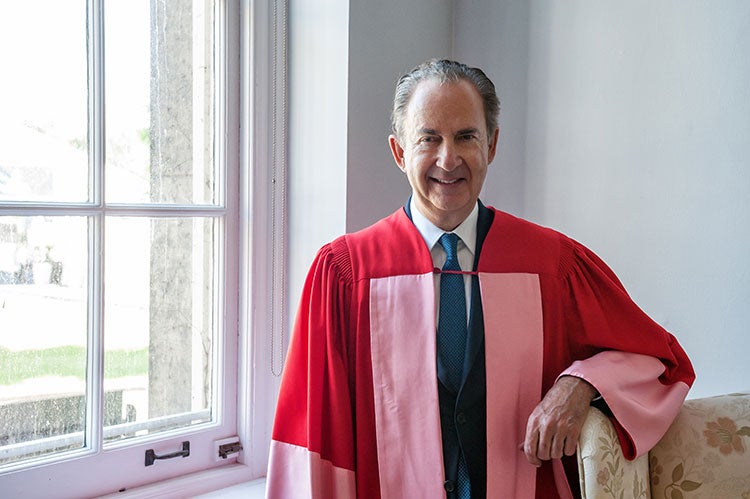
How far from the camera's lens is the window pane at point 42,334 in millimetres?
1646

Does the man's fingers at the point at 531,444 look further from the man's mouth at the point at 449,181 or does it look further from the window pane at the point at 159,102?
the window pane at the point at 159,102

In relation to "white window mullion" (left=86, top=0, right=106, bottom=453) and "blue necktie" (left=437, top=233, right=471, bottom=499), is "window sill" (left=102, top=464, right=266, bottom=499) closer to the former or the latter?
"white window mullion" (left=86, top=0, right=106, bottom=453)

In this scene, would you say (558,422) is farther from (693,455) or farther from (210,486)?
(210,486)

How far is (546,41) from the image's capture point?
6.53 feet

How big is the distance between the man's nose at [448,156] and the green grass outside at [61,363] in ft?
3.09

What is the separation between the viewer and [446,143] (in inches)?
56.2

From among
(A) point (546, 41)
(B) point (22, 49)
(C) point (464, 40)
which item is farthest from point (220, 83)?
(A) point (546, 41)

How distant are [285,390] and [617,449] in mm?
633

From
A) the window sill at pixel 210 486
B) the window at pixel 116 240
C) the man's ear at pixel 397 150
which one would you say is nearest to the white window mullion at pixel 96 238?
the window at pixel 116 240

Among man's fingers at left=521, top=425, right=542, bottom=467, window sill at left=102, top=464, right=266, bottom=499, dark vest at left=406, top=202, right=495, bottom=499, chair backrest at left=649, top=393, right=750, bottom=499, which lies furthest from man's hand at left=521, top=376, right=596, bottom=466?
window sill at left=102, top=464, right=266, bottom=499

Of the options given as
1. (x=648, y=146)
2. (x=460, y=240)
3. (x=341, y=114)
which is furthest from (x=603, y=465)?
(x=341, y=114)

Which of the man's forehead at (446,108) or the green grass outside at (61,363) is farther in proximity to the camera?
the green grass outside at (61,363)

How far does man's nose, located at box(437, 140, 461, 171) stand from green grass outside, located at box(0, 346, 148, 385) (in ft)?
3.09

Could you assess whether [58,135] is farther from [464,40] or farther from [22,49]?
[464,40]
